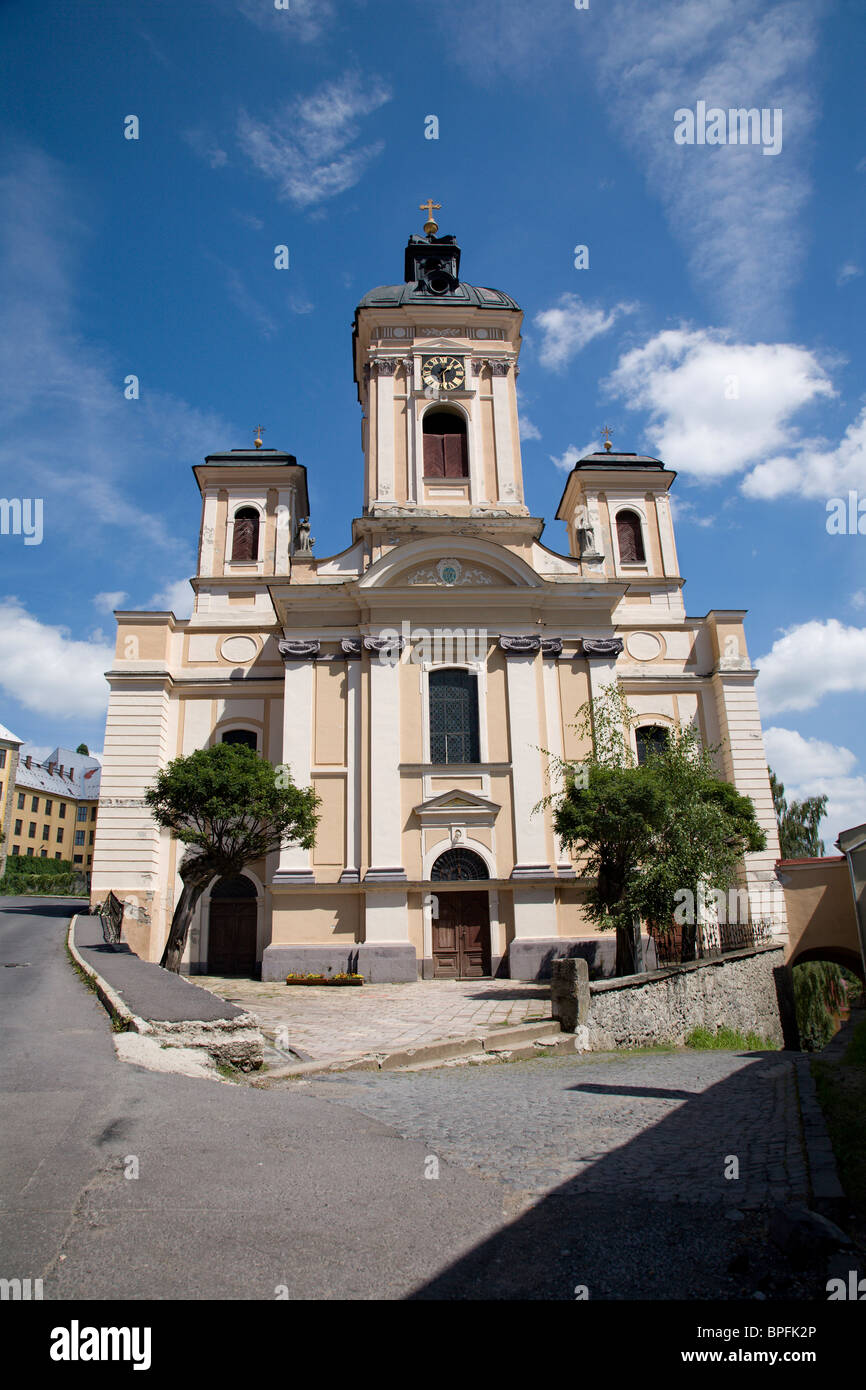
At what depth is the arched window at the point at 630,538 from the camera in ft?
94.8

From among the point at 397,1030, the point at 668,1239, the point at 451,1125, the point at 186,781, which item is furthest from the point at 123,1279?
the point at 186,781

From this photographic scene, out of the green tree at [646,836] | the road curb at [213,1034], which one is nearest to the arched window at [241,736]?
the green tree at [646,836]

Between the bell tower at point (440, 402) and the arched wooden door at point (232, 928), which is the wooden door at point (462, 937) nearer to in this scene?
the arched wooden door at point (232, 928)

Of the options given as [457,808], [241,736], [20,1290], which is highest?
[241,736]

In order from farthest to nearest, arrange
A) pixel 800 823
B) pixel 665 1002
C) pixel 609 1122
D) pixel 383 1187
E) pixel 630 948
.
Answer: pixel 800 823 < pixel 630 948 < pixel 665 1002 < pixel 609 1122 < pixel 383 1187

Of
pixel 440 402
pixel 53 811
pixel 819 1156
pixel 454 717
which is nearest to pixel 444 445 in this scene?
pixel 440 402

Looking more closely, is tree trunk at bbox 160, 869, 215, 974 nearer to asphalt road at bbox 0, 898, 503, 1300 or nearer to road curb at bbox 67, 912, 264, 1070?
road curb at bbox 67, 912, 264, 1070

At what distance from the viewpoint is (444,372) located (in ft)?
86.7

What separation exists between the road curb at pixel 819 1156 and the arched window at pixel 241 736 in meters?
19.2

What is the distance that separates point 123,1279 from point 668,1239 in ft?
8.08

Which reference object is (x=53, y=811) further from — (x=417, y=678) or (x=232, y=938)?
(x=417, y=678)

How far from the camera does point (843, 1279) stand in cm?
340

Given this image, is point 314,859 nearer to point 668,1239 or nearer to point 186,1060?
point 186,1060

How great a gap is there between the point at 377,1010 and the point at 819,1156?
10337 mm
